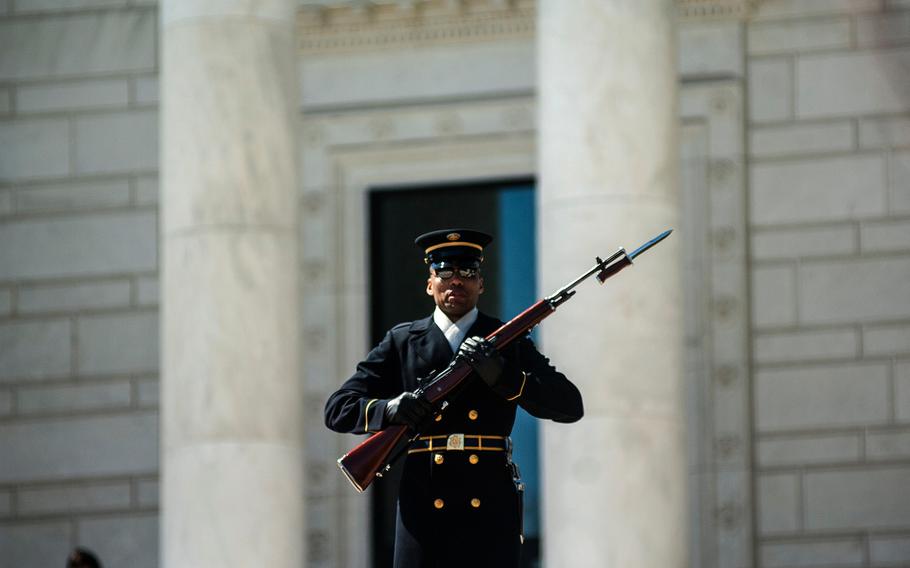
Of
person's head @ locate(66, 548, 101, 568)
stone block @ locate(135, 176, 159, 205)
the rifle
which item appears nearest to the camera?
the rifle

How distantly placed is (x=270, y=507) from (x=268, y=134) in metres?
3.01

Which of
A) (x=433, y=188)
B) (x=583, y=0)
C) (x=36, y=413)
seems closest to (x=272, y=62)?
(x=583, y=0)

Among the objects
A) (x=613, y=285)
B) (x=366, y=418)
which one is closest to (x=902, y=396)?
(x=613, y=285)

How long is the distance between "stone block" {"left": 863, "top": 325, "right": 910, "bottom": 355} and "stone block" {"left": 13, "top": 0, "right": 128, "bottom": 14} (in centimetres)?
854

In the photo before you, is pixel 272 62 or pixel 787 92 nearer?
pixel 272 62

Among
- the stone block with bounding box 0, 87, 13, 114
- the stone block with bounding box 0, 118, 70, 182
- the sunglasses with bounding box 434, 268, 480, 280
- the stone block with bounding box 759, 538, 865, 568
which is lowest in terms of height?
the stone block with bounding box 759, 538, 865, 568

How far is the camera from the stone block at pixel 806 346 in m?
22.3

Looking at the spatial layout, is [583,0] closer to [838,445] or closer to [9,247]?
[838,445]

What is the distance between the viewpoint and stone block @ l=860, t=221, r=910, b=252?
2239cm

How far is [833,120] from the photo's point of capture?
22.7m

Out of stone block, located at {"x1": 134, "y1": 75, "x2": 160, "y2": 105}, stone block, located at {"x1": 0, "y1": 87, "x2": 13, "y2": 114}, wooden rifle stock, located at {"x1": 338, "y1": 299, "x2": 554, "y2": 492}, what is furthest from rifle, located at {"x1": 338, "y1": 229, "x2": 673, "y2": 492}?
stone block, located at {"x1": 0, "y1": 87, "x2": 13, "y2": 114}

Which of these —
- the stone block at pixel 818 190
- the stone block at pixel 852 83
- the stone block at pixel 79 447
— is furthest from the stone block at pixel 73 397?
the stone block at pixel 852 83

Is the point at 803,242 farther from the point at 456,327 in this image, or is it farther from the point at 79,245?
the point at 456,327

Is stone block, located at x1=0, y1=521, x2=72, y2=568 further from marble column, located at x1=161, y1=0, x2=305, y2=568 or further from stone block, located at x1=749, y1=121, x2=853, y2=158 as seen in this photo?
stone block, located at x1=749, y1=121, x2=853, y2=158
